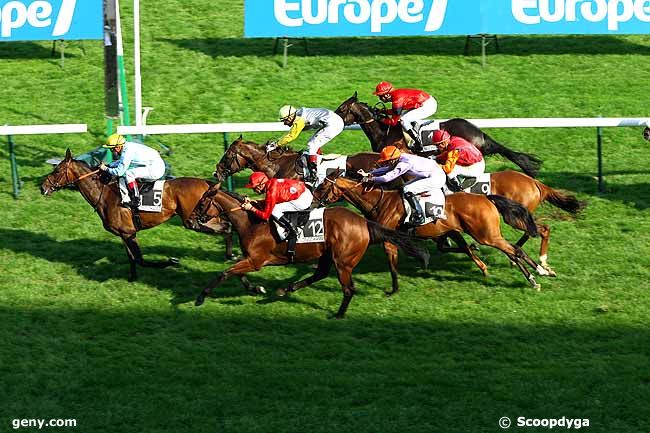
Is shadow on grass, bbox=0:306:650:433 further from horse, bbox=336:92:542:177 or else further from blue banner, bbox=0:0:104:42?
blue banner, bbox=0:0:104:42

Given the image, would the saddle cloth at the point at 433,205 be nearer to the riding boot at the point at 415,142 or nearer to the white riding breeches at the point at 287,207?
the white riding breeches at the point at 287,207

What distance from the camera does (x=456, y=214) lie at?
12.6m

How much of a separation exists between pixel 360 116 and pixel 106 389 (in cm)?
567

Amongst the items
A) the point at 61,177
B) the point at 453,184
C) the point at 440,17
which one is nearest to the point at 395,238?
the point at 453,184

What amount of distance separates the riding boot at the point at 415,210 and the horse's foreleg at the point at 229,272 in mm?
1875

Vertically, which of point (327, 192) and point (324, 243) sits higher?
point (327, 192)

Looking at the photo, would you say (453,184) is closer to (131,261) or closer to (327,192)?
(327,192)

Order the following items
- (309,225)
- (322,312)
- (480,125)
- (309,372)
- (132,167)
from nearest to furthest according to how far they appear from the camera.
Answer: (309,372) → (309,225) → (322,312) → (132,167) → (480,125)

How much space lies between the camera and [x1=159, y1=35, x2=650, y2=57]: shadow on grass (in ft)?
67.8

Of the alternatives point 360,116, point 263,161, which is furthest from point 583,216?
point 263,161

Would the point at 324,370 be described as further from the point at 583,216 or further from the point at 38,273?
the point at 583,216

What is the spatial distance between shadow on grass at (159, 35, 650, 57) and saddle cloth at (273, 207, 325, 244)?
29.6 ft

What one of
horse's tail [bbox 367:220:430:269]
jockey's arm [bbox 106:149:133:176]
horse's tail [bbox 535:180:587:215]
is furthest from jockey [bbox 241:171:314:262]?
horse's tail [bbox 535:180:587:215]

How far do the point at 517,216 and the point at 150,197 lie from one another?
4167 millimetres
